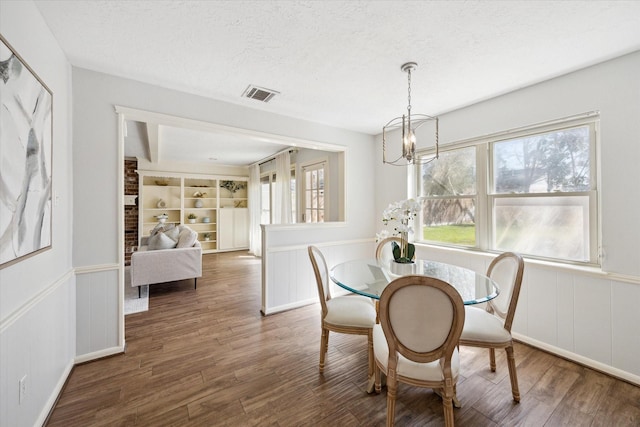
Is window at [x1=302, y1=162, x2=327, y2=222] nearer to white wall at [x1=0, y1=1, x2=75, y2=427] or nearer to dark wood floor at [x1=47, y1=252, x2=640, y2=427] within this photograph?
dark wood floor at [x1=47, y1=252, x2=640, y2=427]

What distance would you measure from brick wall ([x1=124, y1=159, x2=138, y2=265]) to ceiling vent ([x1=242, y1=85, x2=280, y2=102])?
5115 mm

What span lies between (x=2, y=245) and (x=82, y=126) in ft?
4.77

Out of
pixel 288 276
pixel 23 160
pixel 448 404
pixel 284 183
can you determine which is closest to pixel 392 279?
pixel 448 404

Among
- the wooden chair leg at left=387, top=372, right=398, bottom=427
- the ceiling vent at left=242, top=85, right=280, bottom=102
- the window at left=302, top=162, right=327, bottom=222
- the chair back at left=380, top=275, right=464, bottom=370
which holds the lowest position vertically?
the wooden chair leg at left=387, top=372, right=398, bottom=427

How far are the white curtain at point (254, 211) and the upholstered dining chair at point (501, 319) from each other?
18.2ft

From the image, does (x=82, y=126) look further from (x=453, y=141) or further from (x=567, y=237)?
(x=567, y=237)

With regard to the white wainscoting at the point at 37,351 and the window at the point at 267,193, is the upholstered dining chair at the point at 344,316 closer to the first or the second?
the white wainscoting at the point at 37,351

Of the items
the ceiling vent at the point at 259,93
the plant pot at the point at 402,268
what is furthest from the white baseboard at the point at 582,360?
the ceiling vent at the point at 259,93

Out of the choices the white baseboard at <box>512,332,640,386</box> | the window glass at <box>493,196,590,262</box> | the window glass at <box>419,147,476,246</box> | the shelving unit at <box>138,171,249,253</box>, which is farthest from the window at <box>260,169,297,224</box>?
the white baseboard at <box>512,332,640,386</box>

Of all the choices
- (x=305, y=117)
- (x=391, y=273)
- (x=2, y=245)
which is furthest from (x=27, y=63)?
(x=391, y=273)

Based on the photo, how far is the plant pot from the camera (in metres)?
2.16

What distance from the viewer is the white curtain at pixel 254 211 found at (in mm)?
6836

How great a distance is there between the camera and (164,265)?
12.4 ft

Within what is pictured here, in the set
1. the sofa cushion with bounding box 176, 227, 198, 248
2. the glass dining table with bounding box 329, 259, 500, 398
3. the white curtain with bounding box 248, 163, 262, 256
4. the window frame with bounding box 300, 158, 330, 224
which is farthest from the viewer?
the white curtain with bounding box 248, 163, 262, 256
